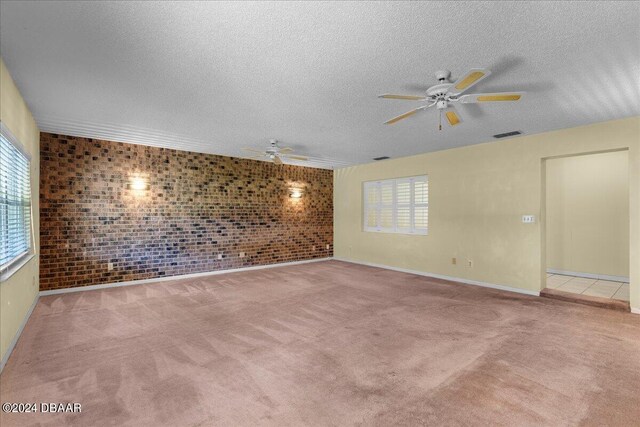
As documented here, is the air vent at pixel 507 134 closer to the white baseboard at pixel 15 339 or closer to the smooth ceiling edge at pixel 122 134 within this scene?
the smooth ceiling edge at pixel 122 134

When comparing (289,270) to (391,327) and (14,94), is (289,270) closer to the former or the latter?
(391,327)

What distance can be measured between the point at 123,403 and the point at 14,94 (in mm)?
3075

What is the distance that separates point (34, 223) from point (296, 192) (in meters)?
4.89

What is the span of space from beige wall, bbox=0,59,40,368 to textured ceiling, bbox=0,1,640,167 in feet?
0.53

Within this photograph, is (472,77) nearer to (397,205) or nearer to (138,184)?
(397,205)

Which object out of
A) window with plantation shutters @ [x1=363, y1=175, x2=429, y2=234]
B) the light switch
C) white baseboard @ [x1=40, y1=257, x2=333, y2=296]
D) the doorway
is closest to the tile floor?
the doorway

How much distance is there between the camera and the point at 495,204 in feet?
17.3

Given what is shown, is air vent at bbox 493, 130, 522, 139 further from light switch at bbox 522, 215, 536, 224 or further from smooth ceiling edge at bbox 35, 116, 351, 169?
smooth ceiling edge at bbox 35, 116, 351, 169

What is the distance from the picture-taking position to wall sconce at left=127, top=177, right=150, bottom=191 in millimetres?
5387

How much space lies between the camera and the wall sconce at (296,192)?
7609mm

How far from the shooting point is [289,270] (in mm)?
6812

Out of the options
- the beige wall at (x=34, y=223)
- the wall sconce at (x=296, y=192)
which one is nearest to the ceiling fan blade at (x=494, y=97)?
the beige wall at (x=34, y=223)

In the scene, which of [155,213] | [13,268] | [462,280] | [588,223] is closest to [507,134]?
[462,280]

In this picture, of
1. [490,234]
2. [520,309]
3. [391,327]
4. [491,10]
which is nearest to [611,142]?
[490,234]
